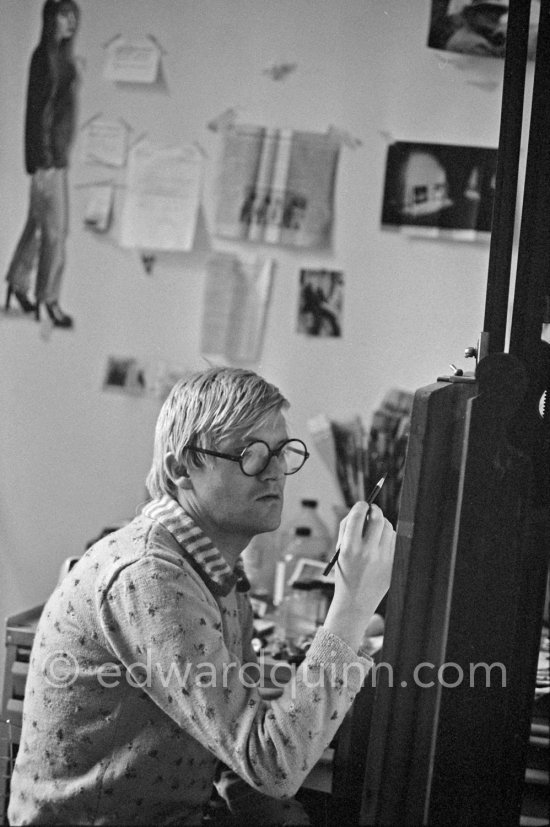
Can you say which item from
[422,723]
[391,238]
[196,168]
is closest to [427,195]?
[391,238]

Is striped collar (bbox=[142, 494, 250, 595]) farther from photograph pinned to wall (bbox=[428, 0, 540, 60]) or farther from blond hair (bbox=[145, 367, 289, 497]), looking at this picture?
photograph pinned to wall (bbox=[428, 0, 540, 60])

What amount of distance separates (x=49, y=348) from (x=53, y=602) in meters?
1.39

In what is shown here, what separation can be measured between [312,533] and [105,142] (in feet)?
3.76

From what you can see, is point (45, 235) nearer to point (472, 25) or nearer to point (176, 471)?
point (472, 25)

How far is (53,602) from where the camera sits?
134 centimetres

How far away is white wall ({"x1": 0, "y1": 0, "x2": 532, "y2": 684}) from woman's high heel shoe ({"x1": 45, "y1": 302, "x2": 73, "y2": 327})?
2 centimetres

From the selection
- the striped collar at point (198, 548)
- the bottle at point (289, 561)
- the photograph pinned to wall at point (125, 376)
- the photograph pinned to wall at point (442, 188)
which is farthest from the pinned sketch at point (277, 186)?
the striped collar at point (198, 548)

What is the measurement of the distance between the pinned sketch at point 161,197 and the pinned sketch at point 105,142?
0.04 metres

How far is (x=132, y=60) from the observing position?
2525 mm

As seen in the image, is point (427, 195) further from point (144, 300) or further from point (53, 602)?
point (53, 602)

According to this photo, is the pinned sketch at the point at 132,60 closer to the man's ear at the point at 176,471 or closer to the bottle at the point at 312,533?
the bottle at the point at 312,533

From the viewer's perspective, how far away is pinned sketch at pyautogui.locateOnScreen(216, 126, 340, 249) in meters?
2.42

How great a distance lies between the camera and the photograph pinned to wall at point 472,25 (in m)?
2.27

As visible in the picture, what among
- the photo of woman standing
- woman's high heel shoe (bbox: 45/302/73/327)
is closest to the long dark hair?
the photo of woman standing
